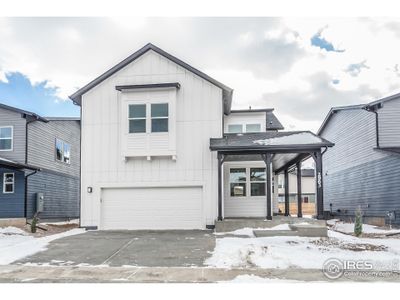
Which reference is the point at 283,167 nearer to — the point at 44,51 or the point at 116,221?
the point at 116,221

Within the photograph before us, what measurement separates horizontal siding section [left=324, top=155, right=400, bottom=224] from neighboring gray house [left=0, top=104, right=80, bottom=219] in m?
15.6

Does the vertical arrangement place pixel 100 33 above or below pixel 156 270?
above

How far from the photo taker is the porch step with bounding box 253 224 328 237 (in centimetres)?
1203

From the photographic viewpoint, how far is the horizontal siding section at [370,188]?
1644 cm

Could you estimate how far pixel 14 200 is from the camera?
17.4 m

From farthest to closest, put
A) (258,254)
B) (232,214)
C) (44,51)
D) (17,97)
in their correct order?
(17,97) → (232,214) → (44,51) → (258,254)

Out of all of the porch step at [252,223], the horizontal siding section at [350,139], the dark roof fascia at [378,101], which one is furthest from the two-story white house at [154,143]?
the horizontal siding section at [350,139]

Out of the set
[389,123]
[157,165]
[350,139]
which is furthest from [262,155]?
[350,139]

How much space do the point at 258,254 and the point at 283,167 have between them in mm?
10667

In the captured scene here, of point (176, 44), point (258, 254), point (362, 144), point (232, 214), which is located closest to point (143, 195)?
point (232, 214)

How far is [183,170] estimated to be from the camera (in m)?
15.1

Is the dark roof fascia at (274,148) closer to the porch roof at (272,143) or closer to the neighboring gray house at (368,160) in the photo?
the porch roof at (272,143)

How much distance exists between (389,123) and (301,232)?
881cm

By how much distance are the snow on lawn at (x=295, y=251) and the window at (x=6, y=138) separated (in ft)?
38.4
